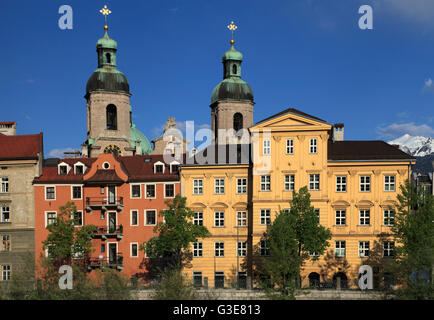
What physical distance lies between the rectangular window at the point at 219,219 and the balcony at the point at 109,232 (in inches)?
380

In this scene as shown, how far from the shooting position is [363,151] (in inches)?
2378

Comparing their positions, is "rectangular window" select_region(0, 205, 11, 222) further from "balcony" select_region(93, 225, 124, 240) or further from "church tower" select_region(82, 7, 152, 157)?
"church tower" select_region(82, 7, 152, 157)

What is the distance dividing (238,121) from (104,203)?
3818 cm

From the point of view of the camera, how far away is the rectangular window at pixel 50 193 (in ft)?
205

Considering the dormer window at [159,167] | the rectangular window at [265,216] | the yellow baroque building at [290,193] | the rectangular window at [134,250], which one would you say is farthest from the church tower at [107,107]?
the rectangular window at [265,216]

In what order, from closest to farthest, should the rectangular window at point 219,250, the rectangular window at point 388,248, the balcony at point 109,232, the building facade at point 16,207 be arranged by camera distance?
the rectangular window at point 388,248
the rectangular window at point 219,250
the balcony at point 109,232
the building facade at point 16,207

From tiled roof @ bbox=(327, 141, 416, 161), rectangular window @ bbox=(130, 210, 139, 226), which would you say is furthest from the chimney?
rectangular window @ bbox=(130, 210, 139, 226)

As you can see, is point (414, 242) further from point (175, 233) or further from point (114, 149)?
point (114, 149)

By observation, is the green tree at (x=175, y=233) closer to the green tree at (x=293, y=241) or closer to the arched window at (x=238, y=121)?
the green tree at (x=293, y=241)

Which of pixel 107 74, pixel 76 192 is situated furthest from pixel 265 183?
pixel 107 74

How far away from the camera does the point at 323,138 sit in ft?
192

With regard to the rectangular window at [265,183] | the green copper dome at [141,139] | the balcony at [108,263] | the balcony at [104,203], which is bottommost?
the balcony at [108,263]

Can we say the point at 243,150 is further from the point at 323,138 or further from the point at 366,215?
the point at 366,215
